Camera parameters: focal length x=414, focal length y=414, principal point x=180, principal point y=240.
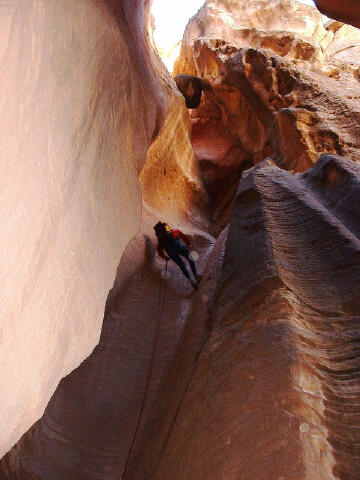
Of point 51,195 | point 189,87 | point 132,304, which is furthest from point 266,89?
point 51,195

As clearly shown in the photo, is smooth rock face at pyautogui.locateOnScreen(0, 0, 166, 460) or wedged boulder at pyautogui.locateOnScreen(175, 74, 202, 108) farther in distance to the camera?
wedged boulder at pyautogui.locateOnScreen(175, 74, 202, 108)

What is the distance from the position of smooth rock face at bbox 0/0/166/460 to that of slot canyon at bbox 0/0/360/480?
1 centimetres

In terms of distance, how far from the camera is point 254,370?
102 inches

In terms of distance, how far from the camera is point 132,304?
5523 mm

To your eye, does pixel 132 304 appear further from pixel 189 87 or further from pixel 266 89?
pixel 189 87

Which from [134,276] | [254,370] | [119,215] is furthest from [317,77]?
[254,370]

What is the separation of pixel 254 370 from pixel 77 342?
3.67 feet

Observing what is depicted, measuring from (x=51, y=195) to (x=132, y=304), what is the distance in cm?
365

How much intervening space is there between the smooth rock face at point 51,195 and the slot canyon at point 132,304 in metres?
Answer: 0.01

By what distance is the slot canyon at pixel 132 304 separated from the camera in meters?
1.90

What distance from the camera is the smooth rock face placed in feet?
5.68

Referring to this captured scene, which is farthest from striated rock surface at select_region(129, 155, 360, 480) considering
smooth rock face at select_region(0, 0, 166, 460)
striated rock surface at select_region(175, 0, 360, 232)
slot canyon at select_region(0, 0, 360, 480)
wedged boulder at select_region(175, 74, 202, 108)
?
wedged boulder at select_region(175, 74, 202, 108)

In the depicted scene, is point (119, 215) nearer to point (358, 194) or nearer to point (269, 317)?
point (269, 317)

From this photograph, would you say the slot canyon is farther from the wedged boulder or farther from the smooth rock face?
the wedged boulder
